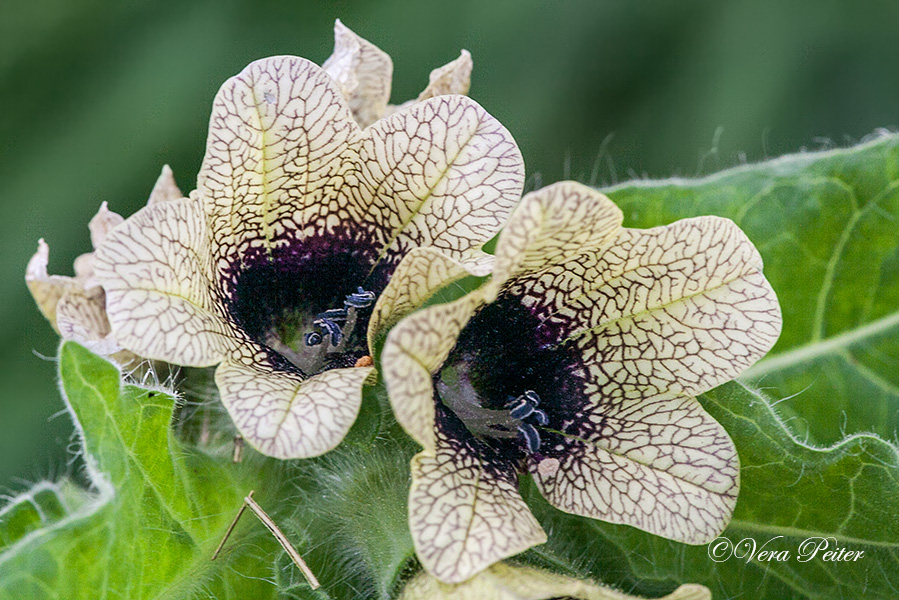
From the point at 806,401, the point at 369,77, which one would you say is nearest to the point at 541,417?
the point at 369,77

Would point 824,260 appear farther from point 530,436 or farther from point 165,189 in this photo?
point 165,189

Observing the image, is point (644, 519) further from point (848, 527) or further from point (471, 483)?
point (848, 527)

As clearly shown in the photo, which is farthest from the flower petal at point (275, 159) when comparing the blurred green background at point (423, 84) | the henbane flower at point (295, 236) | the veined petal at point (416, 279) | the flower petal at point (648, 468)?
the blurred green background at point (423, 84)

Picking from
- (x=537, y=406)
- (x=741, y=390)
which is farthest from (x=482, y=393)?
(x=741, y=390)

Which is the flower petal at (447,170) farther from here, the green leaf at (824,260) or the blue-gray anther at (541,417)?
the green leaf at (824,260)

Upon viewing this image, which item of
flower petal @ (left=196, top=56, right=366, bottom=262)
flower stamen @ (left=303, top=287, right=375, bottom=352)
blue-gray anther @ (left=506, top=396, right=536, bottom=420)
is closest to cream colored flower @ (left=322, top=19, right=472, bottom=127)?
flower petal @ (left=196, top=56, right=366, bottom=262)

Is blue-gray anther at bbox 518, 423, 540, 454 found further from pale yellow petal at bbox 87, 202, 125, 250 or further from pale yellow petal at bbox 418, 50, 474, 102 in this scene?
pale yellow petal at bbox 87, 202, 125, 250
